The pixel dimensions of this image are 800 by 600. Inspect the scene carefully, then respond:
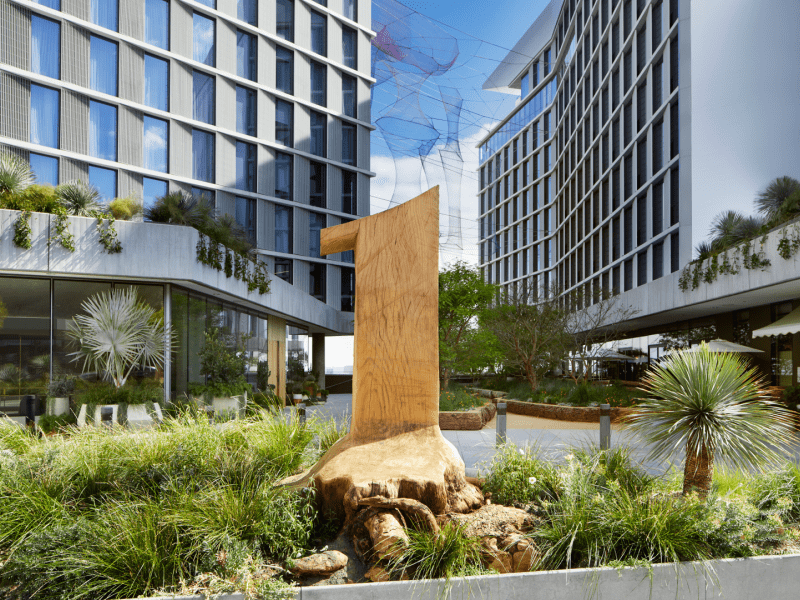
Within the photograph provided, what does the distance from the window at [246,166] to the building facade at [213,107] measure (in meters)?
0.06

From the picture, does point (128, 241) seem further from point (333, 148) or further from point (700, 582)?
point (333, 148)

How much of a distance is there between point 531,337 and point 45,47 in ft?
83.3

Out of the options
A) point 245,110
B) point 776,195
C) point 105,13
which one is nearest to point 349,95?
point 245,110

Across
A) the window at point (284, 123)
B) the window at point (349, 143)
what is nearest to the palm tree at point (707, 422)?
the window at point (284, 123)

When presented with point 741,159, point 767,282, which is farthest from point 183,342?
point 741,159

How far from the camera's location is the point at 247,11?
3512 cm

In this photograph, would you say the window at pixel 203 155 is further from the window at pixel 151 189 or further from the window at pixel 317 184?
the window at pixel 317 184

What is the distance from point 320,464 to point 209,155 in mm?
30379

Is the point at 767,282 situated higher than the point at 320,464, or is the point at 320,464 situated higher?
the point at 767,282

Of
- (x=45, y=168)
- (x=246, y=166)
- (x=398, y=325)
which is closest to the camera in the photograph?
(x=398, y=325)

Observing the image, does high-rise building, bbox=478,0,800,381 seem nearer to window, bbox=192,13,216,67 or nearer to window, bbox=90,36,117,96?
window, bbox=192,13,216,67

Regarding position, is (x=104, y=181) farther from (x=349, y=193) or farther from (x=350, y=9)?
(x=350, y=9)

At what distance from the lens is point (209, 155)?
1308 inches

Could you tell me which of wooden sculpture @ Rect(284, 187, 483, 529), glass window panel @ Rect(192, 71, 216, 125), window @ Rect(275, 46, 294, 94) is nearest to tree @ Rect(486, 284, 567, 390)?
glass window panel @ Rect(192, 71, 216, 125)
